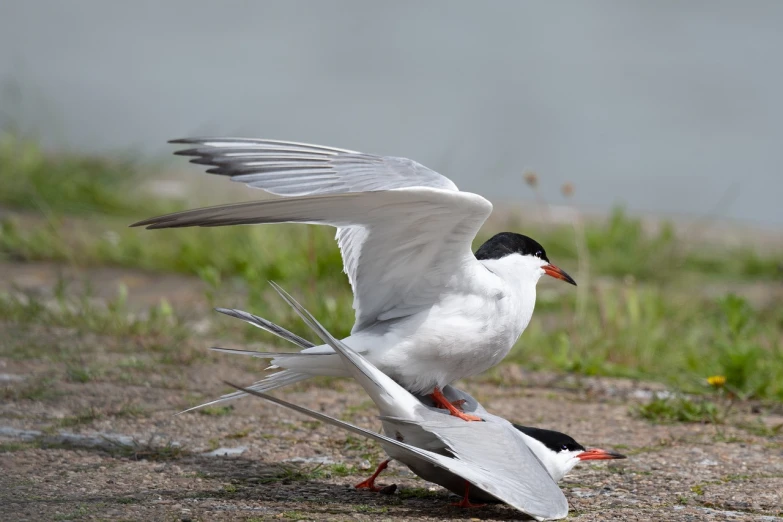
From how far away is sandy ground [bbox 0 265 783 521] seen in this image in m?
2.30

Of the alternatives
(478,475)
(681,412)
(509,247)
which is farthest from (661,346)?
(478,475)

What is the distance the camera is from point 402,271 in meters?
2.56

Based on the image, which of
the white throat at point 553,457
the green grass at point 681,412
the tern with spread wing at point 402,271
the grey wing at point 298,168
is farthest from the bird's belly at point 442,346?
the green grass at point 681,412

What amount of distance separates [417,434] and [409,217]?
540mm

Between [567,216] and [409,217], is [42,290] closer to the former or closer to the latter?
[409,217]

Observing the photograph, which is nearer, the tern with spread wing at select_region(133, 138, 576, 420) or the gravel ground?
the gravel ground

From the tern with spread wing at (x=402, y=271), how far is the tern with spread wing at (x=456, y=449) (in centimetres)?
10

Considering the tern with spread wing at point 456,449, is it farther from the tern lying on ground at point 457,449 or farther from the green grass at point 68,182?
the green grass at point 68,182

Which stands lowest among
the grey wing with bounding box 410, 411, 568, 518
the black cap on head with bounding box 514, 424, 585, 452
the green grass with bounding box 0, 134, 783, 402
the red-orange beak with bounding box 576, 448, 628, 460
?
the green grass with bounding box 0, 134, 783, 402

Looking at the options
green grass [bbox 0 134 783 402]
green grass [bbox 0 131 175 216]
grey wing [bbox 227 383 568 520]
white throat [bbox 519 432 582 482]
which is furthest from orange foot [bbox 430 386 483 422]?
green grass [bbox 0 131 175 216]

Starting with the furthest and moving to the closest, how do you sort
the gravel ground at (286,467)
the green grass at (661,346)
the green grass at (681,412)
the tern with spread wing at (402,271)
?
the green grass at (661,346)
the green grass at (681,412)
the tern with spread wing at (402,271)
the gravel ground at (286,467)

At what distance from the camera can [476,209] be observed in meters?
2.30

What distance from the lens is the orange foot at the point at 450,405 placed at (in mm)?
2537

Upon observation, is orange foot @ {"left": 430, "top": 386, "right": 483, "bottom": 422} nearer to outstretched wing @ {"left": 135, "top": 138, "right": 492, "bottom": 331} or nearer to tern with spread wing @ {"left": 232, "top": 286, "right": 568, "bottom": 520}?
tern with spread wing @ {"left": 232, "top": 286, "right": 568, "bottom": 520}
